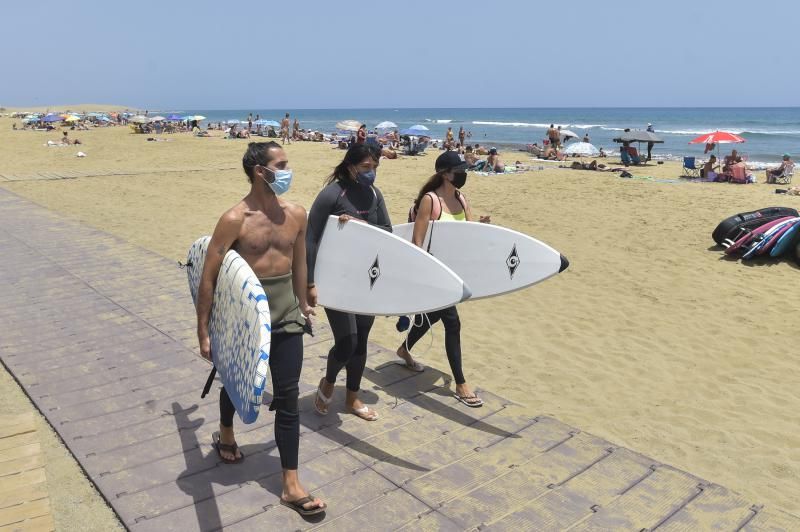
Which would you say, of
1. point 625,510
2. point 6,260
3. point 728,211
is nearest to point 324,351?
point 625,510

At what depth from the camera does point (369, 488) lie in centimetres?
323

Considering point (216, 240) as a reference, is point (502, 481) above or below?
below

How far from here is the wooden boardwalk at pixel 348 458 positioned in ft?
9.89

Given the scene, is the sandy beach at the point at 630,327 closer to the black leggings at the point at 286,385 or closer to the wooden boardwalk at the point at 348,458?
the wooden boardwalk at the point at 348,458

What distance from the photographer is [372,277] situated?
3.92m

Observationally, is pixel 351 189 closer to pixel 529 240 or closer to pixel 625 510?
pixel 529 240

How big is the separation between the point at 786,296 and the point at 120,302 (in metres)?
7.46

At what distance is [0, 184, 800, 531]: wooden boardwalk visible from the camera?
3.01m

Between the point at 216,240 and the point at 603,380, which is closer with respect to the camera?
the point at 216,240

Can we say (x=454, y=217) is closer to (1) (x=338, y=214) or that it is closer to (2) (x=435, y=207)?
(2) (x=435, y=207)

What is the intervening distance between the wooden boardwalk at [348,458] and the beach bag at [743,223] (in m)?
6.56

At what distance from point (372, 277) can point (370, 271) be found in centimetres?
4

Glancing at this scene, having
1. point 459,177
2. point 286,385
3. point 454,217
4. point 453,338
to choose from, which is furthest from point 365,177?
point 286,385

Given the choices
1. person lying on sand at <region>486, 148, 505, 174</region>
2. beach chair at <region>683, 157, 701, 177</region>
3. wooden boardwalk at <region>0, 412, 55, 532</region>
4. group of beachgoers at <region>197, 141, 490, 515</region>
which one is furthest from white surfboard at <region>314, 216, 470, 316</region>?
beach chair at <region>683, 157, 701, 177</region>
